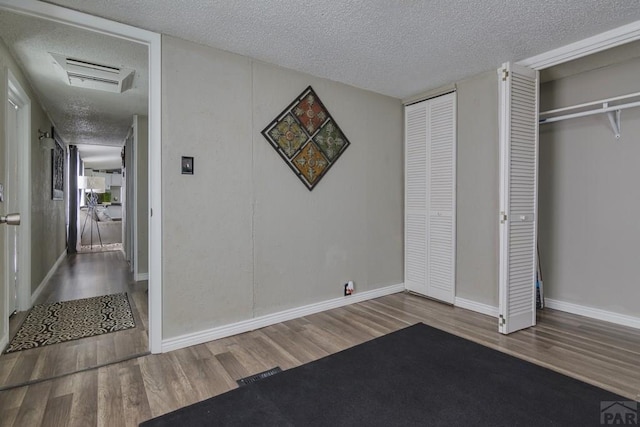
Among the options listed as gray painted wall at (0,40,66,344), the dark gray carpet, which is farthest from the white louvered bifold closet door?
gray painted wall at (0,40,66,344)

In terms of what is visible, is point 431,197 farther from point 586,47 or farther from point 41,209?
point 41,209

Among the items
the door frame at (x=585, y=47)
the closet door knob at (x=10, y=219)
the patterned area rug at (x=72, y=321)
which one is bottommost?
the patterned area rug at (x=72, y=321)

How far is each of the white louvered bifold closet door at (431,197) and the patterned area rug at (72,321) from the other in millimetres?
3126

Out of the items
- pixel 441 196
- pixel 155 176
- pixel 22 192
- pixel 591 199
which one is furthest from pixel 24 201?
pixel 591 199

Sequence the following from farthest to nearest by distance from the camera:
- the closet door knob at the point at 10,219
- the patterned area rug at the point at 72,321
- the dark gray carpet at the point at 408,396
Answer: the patterned area rug at the point at 72,321
the dark gray carpet at the point at 408,396
the closet door knob at the point at 10,219

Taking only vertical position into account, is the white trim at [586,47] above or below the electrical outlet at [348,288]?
above

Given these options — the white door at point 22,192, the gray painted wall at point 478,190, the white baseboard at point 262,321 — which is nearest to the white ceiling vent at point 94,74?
the white door at point 22,192

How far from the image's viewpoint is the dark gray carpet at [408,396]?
1713 millimetres

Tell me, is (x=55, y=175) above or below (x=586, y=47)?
below

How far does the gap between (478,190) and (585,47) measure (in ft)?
4.62

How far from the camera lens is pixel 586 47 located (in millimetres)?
2576

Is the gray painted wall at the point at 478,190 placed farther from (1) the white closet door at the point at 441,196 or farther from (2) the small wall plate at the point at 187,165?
(2) the small wall plate at the point at 187,165

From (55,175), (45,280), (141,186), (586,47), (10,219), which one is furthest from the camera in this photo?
(55,175)

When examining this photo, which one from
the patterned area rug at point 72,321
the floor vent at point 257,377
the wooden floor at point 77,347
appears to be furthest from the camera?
the patterned area rug at point 72,321
